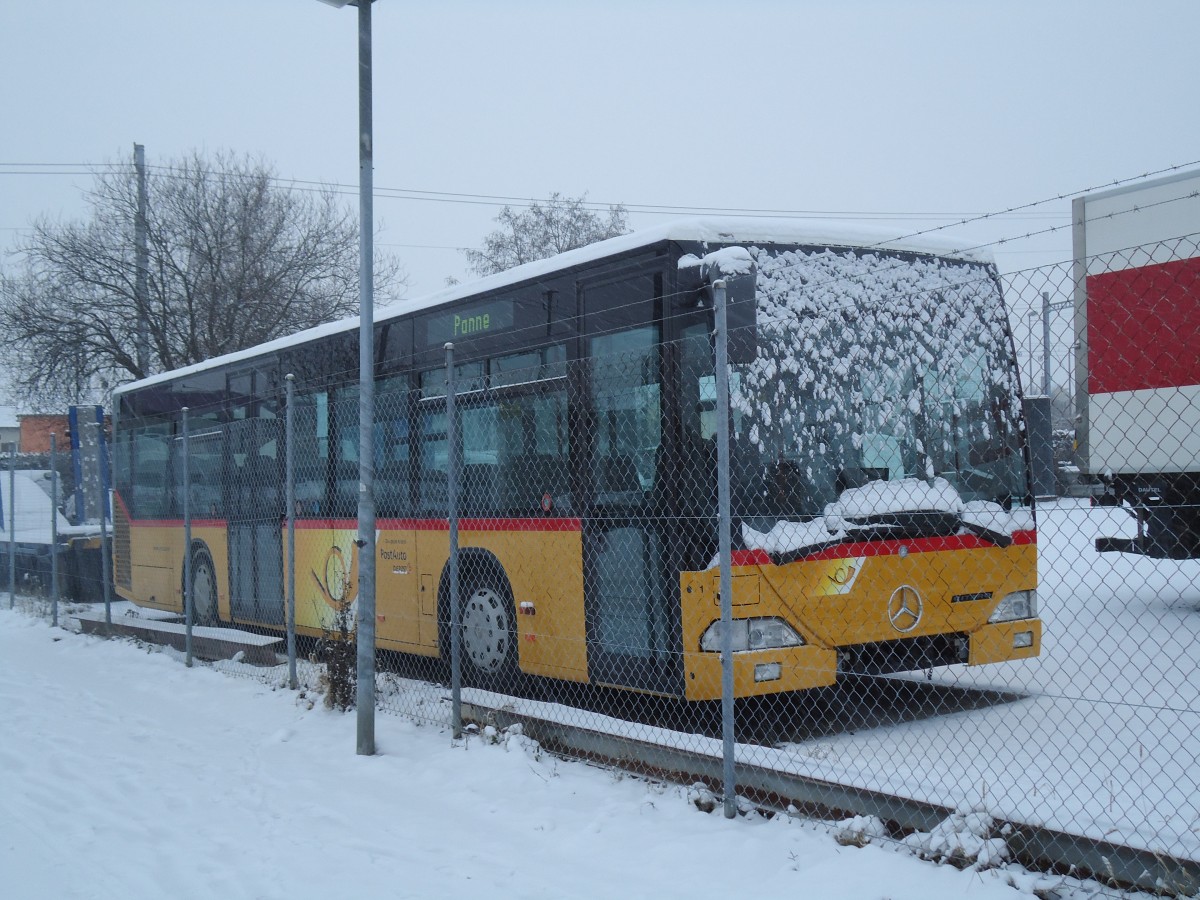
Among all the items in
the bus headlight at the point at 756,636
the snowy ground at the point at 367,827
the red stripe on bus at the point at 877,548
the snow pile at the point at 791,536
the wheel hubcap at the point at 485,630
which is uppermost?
the snow pile at the point at 791,536

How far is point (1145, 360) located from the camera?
7.70 metres

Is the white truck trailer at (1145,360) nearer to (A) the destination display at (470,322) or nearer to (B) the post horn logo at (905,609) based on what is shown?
(B) the post horn logo at (905,609)

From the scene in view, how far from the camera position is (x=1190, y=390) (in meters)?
9.75

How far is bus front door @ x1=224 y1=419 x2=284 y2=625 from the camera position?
34.4 feet

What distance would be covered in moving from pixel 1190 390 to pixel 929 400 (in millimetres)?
5012

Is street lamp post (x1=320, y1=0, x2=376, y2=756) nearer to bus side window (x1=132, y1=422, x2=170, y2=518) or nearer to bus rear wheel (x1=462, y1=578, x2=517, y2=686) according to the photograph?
bus rear wheel (x1=462, y1=578, x2=517, y2=686)

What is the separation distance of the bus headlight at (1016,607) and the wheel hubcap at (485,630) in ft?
10.9

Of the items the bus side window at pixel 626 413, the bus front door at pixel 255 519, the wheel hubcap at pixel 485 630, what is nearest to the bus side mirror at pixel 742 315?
the bus side window at pixel 626 413

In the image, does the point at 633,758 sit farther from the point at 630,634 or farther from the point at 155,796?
the point at 155,796

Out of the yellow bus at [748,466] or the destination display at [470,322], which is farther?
the destination display at [470,322]

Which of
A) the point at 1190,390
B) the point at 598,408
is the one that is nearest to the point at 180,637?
the point at 598,408

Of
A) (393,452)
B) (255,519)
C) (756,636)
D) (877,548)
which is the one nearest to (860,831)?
(756,636)

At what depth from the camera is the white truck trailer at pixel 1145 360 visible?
19.2 ft

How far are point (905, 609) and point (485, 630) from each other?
125 inches
